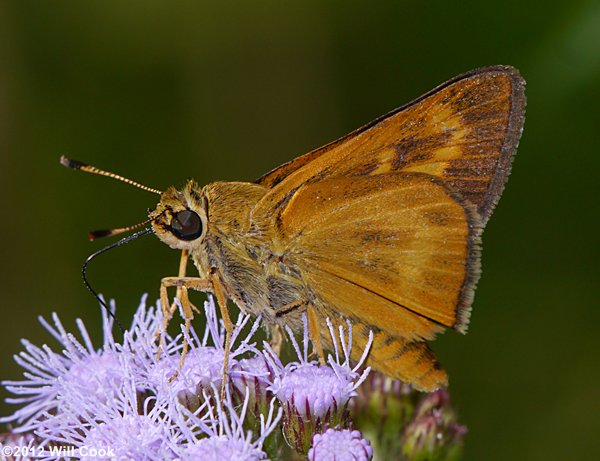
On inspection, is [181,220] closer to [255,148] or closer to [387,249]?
[387,249]

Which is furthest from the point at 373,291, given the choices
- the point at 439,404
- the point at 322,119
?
the point at 322,119

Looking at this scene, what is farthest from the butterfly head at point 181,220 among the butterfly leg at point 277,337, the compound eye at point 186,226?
the butterfly leg at point 277,337

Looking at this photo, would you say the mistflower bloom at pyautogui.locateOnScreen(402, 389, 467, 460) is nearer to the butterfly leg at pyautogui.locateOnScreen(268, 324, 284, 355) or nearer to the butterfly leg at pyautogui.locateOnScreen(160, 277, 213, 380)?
the butterfly leg at pyautogui.locateOnScreen(268, 324, 284, 355)

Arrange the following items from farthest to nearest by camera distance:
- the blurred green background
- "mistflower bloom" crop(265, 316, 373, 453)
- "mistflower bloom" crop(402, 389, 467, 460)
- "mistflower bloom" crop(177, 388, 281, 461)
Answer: the blurred green background < "mistflower bloom" crop(402, 389, 467, 460) < "mistflower bloom" crop(265, 316, 373, 453) < "mistflower bloom" crop(177, 388, 281, 461)

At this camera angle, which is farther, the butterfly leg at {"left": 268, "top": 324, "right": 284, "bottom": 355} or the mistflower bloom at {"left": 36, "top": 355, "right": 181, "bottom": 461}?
the butterfly leg at {"left": 268, "top": 324, "right": 284, "bottom": 355}

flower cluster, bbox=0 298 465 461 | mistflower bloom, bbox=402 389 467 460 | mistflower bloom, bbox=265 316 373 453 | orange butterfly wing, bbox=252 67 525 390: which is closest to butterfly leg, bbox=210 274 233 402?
flower cluster, bbox=0 298 465 461

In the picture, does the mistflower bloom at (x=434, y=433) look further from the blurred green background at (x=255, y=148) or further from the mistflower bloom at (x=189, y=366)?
the blurred green background at (x=255, y=148)
